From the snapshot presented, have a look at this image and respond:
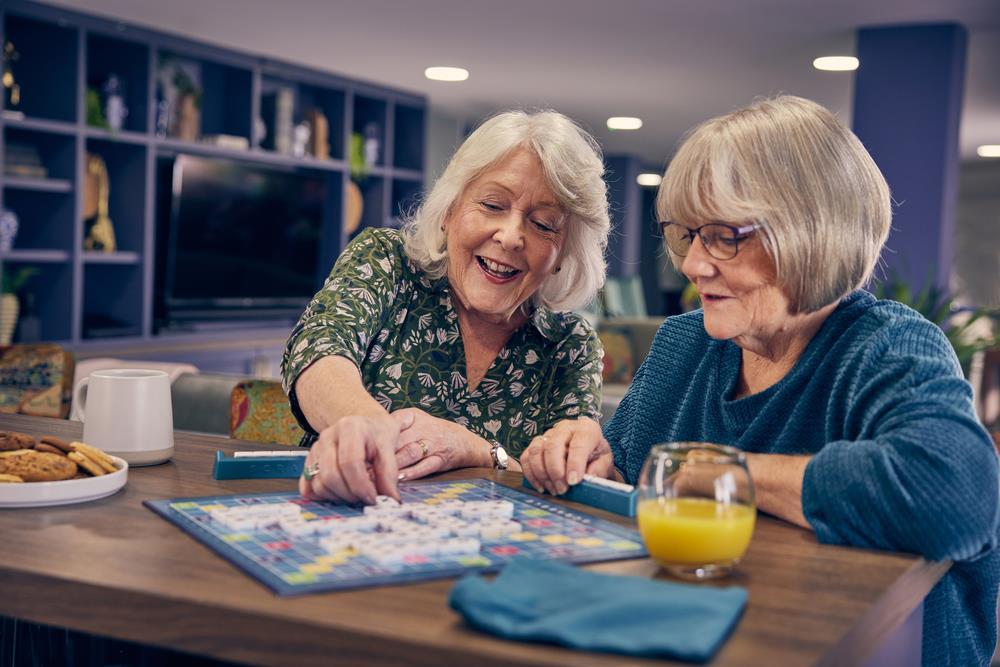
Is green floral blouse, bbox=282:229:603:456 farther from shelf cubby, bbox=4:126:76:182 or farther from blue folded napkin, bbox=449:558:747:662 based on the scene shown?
shelf cubby, bbox=4:126:76:182

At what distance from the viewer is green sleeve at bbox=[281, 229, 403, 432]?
1.62m

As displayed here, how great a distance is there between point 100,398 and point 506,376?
76cm

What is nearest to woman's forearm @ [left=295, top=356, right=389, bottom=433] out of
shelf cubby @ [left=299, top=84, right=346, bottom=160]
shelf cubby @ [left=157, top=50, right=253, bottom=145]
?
shelf cubby @ [left=157, top=50, right=253, bottom=145]

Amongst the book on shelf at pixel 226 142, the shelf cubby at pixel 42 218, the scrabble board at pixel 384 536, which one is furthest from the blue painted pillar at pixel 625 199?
the scrabble board at pixel 384 536

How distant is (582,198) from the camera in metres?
1.88

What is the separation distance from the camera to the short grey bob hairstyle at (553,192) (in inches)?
73.7

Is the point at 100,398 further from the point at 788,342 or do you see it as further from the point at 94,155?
the point at 94,155

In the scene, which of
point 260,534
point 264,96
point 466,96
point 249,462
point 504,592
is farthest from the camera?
point 466,96

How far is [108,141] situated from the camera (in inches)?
253

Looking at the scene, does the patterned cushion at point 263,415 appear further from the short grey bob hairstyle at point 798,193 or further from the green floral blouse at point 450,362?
the short grey bob hairstyle at point 798,193

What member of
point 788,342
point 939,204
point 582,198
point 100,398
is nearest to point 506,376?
point 582,198

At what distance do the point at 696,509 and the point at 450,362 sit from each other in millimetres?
1021

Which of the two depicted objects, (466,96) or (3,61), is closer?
(3,61)

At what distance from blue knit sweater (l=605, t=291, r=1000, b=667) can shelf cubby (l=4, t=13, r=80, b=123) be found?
5.18 metres
